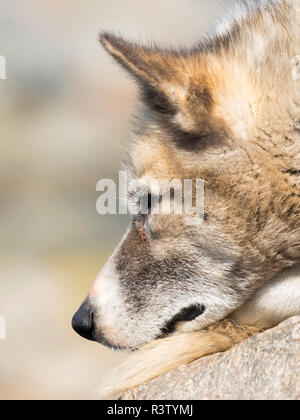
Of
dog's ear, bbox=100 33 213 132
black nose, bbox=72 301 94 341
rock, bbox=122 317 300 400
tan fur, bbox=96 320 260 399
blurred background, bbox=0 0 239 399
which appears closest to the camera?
rock, bbox=122 317 300 400

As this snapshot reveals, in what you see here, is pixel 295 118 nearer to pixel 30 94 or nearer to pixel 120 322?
pixel 120 322

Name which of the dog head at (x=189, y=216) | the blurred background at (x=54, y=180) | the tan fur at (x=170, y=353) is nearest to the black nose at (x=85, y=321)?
the dog head at (x=189, y=216)

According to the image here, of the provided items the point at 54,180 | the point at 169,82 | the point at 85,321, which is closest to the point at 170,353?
the point at 85,321

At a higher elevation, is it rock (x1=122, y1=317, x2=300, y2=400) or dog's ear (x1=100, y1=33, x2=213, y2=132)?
dog's ear (x1=100, y1=33, x2=213, y2=132)

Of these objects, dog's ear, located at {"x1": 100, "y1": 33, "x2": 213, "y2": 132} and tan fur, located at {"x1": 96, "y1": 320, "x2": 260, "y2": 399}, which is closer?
dog's ear, located at {"x1": 100, "y1": 33, "x2": 213, "y2": 132}

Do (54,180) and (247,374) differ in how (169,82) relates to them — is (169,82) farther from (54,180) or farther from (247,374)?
(54,180)

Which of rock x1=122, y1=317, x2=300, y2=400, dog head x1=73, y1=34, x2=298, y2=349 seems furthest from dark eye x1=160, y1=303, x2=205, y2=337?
rock x1=122, y1=317, x2=300, y2=400

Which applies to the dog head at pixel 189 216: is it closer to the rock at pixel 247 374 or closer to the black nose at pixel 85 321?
the black nose at pixel 85 321

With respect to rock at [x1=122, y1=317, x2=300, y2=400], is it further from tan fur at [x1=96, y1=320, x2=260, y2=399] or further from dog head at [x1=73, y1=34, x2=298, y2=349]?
dog head at [x1=73, y1=34, x2=298, y2=349]
